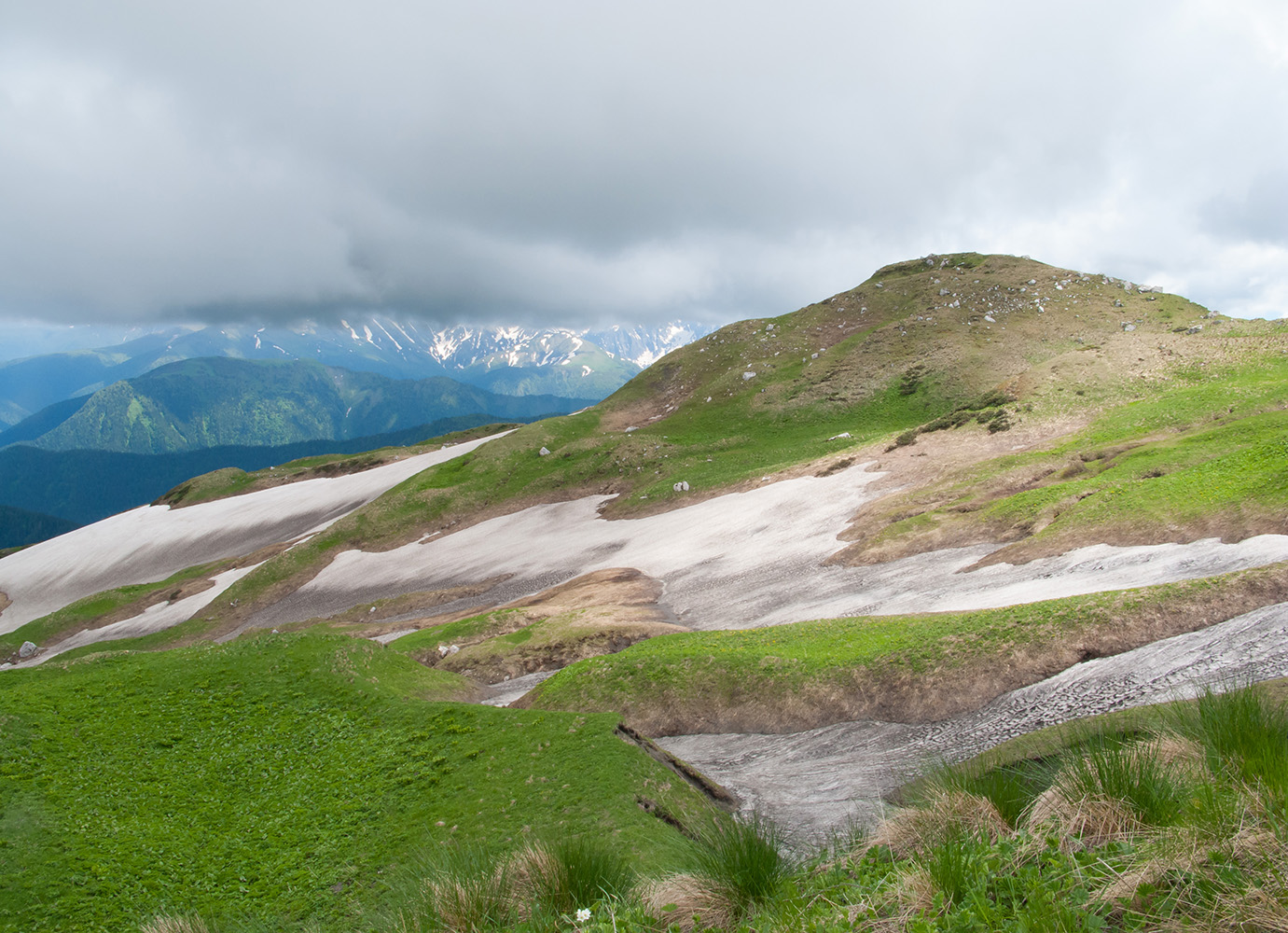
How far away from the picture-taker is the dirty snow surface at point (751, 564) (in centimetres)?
2800

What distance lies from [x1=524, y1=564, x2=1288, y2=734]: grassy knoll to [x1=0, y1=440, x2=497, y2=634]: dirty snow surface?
9201 cm

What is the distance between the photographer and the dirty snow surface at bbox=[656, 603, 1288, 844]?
16.1 m

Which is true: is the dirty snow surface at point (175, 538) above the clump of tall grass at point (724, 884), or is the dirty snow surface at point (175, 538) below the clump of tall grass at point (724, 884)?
above

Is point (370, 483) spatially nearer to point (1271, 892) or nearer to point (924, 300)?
point (924, 300)

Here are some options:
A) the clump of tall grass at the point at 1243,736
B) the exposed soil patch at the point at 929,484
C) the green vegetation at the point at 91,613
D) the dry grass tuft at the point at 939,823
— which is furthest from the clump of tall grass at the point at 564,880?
the green vegetation at the point at 91,613

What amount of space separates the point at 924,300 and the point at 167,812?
112 meters

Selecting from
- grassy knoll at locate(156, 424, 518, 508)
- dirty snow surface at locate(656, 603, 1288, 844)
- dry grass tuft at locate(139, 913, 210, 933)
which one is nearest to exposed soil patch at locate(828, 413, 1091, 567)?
dirty snow surface at locate(656, 603, 1288, 844)

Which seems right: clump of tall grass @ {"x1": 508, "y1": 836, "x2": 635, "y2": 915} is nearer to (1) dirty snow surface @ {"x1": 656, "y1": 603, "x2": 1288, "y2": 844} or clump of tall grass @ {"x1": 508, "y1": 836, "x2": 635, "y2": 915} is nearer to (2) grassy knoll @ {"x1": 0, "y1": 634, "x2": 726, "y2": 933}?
(2) grassy knoll @ {"x1": 0, "y1": 634, "x2": 726, "y2": 933}

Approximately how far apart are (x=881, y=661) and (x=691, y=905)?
18.7 m

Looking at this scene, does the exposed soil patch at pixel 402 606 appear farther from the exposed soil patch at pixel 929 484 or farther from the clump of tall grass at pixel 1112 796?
the clump of tall grass at pixel 1112 796

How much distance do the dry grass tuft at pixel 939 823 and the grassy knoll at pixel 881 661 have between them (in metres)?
15.2

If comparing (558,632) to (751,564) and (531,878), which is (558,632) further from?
(531,878)

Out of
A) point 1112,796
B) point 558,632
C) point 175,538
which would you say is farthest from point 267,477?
point 1112,796

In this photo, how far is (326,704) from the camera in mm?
20406
